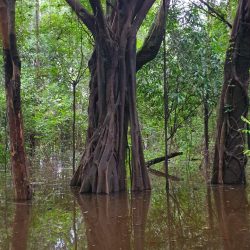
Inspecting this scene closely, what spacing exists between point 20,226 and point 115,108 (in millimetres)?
3807

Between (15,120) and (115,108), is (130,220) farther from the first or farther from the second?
(115,108)

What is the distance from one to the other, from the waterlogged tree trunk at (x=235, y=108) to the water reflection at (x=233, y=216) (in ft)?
2.18

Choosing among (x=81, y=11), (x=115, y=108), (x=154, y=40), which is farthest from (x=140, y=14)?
(x=115, y=108)

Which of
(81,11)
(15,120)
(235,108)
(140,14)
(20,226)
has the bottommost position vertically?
(20,226)

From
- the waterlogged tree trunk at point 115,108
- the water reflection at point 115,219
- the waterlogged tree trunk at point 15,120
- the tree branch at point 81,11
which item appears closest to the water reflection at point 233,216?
the water reflection at point 115,219

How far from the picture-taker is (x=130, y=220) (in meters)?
5.69

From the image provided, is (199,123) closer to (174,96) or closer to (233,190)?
(174,96)

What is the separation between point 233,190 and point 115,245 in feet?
14.0

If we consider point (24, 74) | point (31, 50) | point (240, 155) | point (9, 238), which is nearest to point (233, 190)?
point (240, 155)

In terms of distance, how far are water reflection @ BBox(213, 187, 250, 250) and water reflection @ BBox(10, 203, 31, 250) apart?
2.23 metres

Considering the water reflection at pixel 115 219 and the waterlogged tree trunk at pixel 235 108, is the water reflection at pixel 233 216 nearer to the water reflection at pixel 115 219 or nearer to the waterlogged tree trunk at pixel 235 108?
the waterlogged tree trunk at pixel 235 108

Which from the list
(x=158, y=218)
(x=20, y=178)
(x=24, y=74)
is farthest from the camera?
(x=24, y=74)

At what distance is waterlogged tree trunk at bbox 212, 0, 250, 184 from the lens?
887 centimetres

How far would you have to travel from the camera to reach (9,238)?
15.9 ft
